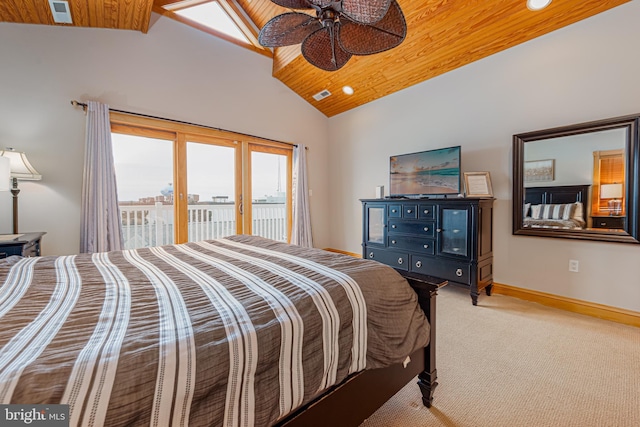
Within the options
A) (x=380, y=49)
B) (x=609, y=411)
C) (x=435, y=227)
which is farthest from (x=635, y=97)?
(x=609, y=411)

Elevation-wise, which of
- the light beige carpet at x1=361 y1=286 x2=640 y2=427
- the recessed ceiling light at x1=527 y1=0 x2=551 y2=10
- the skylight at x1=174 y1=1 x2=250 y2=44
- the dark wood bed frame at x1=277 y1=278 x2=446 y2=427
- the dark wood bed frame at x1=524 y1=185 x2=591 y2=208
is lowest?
the light beige carpet at x1=361 y1=286 x2=640 y2=427

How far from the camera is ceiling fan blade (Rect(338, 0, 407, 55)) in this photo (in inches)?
65.5

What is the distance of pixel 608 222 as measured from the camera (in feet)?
7.76

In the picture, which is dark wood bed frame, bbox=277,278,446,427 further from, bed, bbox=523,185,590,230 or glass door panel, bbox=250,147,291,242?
glass door panel, bbox=250,147,291,242

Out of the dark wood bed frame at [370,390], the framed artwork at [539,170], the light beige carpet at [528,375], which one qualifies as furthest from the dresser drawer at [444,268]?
the dark wood bed frame at [370,390]

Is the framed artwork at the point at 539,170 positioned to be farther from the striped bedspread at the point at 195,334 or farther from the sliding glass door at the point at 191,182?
the sliding glass door at the point at 191,182

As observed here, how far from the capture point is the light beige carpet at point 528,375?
4.42 ft

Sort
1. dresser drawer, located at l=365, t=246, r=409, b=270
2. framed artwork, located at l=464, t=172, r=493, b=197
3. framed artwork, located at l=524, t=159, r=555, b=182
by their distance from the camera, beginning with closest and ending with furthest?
framed artwork, located at l=524, t=159, r=555, b=182
framed artwork, located at l=464, t=172, r=493, b=197
dresser drawer, located at l=365, t=246, r=409, b=270

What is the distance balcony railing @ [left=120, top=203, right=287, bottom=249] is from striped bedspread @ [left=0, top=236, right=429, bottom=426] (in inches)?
71.1

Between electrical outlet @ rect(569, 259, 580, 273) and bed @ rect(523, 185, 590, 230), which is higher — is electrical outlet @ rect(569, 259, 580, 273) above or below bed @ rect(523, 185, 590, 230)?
below

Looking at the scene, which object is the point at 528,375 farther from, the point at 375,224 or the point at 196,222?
the point at 196,222

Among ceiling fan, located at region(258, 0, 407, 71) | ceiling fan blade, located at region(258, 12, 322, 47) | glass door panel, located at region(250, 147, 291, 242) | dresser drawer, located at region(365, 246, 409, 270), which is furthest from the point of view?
glass door panel, located at region(250, 147, 291, 242)

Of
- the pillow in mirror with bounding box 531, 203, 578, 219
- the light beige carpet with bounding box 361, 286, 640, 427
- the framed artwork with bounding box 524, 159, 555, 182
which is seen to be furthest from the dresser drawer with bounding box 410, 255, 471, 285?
the framed artwork with bounding box 524, 159, 555, 182

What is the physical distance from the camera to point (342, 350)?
3.35 feet
